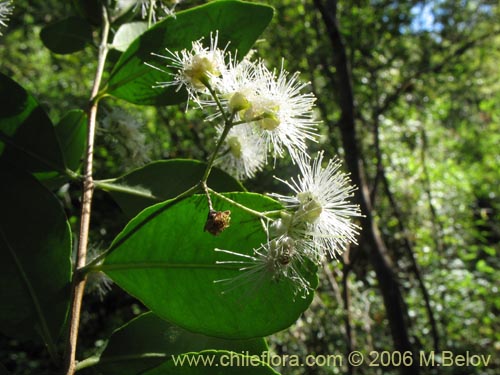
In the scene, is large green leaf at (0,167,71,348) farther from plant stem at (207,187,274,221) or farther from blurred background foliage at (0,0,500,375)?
blurred background foliage at (0,0,500,375)

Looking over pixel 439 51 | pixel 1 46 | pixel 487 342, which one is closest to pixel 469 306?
pixel 487 342

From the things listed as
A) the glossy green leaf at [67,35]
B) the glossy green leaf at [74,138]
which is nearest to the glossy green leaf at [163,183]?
the glossy green leaf at [74,138]

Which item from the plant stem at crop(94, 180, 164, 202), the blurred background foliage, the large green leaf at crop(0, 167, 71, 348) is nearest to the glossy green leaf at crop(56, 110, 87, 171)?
the plant stem at crop(94, 180, 164, 202)

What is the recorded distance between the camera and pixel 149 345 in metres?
0.84

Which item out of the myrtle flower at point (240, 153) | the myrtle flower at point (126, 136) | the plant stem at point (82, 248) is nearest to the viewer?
the plant stem at point (82, 248)

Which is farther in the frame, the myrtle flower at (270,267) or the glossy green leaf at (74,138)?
the glossy green leaf at (74,138)

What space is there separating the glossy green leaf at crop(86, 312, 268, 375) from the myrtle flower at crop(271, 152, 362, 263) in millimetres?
187

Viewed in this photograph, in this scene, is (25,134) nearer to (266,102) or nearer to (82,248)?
(82,248)

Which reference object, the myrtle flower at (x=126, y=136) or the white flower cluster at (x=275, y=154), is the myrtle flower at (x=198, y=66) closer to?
the white flower cluster at (x=275, y=154)

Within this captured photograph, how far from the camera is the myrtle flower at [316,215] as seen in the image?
811 millimetres

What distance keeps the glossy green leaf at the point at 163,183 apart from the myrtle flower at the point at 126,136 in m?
0.31

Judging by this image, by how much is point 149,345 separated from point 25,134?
436mm

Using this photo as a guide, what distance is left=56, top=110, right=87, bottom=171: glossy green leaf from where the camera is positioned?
112 cm

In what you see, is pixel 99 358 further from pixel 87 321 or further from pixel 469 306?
pixel 469 306
